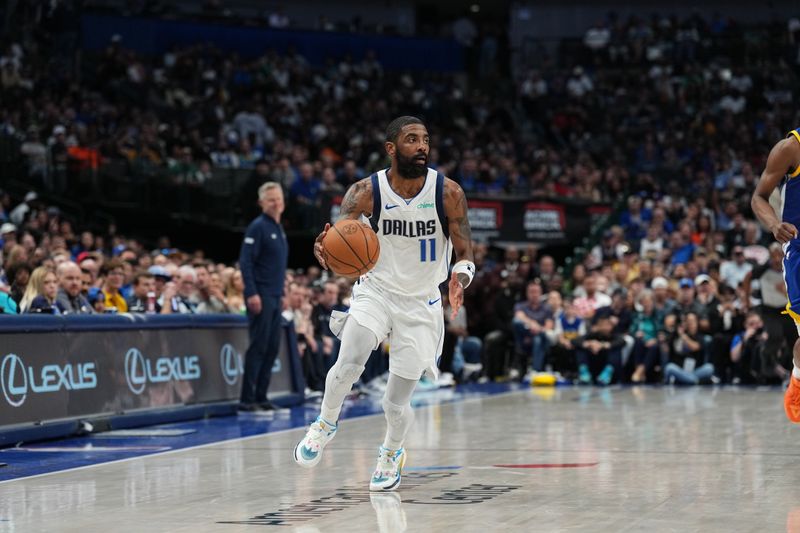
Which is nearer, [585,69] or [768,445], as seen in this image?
[768,445]

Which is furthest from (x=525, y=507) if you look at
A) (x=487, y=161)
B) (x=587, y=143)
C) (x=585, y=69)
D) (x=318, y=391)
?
(x=585, y=69)

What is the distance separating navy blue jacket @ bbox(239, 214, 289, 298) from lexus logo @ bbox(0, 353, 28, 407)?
3.14 metres

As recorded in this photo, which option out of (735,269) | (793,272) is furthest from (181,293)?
(735,269)

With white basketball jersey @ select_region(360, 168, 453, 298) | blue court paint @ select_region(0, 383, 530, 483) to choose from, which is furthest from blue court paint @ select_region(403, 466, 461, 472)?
blue court paint @ select_region(0, 383, 530, 483)

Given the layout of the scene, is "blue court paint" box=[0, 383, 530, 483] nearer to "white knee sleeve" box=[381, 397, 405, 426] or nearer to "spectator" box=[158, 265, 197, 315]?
"spectator" box=[158, 265, 197, 315]

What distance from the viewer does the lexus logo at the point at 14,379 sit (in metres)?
10.4

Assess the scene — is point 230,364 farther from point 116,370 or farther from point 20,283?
point 20,283

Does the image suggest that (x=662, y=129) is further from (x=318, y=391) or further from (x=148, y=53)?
(x=318, y=391)

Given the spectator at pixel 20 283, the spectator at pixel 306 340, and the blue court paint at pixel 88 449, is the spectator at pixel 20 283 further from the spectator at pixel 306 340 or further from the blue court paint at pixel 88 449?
the spectator at pixel 306 340

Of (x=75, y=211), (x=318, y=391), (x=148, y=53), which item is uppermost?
(x=148, y=53)

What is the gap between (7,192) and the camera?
2353cm

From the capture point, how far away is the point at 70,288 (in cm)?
1268

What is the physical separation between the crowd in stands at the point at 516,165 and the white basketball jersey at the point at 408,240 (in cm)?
479

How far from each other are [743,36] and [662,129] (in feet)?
14.5
